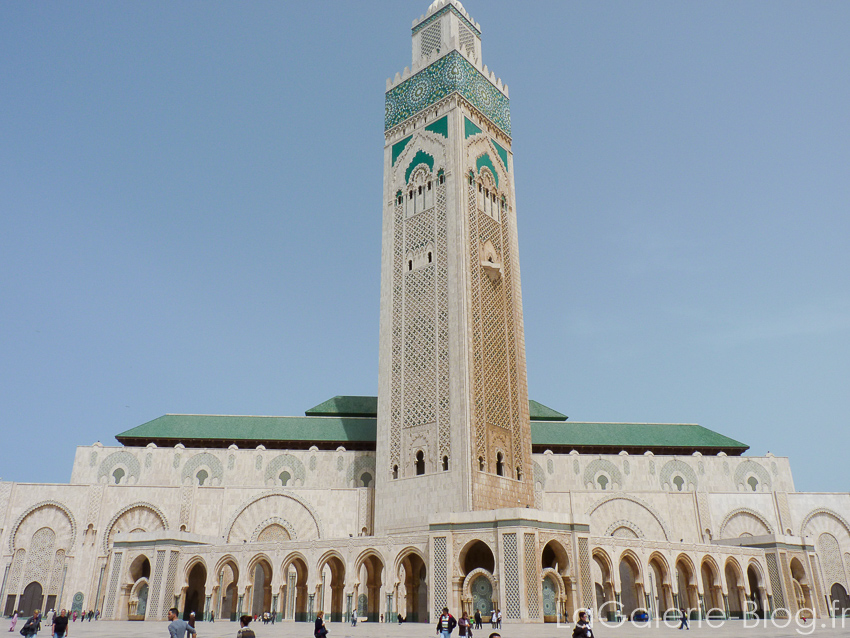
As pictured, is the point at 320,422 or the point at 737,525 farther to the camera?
the point at 320,422

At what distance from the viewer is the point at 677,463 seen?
28.8m

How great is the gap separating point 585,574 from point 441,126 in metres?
16.9

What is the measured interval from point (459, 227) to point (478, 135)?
4819 millimetres

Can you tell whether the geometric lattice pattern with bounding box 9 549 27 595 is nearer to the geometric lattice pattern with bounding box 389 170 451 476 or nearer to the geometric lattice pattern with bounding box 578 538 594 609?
the geometric lattice pattern with bounding box 389 170 451 476

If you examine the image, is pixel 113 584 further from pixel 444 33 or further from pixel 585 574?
pixel 444 33

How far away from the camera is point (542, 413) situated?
107ft

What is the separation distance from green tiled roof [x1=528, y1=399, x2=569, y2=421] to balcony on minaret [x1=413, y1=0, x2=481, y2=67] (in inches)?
626

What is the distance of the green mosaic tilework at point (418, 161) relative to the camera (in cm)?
2650

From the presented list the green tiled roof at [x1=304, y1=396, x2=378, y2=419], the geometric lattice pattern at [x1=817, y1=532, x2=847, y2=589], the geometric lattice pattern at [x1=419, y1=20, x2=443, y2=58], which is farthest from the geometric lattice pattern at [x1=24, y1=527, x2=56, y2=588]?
the geometric lattice pattern at [x1=817, y1=532, x2=847, y2=589]

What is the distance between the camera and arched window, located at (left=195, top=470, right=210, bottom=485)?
27091 mm

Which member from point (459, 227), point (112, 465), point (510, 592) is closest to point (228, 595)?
point (112, 465)

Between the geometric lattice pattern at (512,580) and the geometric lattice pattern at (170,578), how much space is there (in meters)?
11.1

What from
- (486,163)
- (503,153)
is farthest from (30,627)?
(503,153)

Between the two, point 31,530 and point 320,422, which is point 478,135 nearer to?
point 320,422
